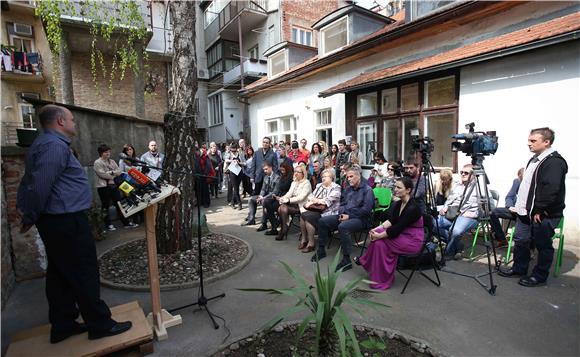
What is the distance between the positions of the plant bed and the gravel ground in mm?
1546

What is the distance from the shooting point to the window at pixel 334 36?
10523mm

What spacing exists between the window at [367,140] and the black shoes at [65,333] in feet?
24.9

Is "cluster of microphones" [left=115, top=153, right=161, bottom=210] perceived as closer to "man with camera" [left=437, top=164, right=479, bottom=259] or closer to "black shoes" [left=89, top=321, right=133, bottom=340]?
"black shoes" [left=89, top=321, right=133, bottom=340]

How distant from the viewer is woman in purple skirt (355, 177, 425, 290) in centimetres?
385

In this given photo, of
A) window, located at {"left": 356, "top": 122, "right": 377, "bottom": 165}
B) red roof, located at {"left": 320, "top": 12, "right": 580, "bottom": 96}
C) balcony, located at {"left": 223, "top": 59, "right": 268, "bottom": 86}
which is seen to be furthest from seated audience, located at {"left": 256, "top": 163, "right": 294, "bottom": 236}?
balcony, located at {"left": 223, "top": 59, "right": 268, "bottom": 86}

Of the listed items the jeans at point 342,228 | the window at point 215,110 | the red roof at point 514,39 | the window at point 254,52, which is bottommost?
the jeans at point 342,228

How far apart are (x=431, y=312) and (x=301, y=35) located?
18.2 meters

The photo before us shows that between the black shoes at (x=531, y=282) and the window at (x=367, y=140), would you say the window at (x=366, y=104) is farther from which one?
the black shoes at (x=531, y=282)

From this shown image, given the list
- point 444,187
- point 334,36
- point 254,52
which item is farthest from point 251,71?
point 444,187

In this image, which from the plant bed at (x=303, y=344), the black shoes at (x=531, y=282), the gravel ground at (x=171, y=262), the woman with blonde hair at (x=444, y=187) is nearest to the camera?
the plant bed at (x=303, y=344)

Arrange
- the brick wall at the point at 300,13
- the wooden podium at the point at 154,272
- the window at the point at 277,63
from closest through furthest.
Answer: the wooden podium at the point at 154,272 → the window at the point at 277,63 → the brick wall at the point at 300,13

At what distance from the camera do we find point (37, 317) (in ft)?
10.8

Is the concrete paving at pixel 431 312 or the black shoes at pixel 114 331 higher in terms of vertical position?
the black shoes at pixel 114 331

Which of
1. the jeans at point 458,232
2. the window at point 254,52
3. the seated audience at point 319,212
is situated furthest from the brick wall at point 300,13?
the jeans at point 458,232
